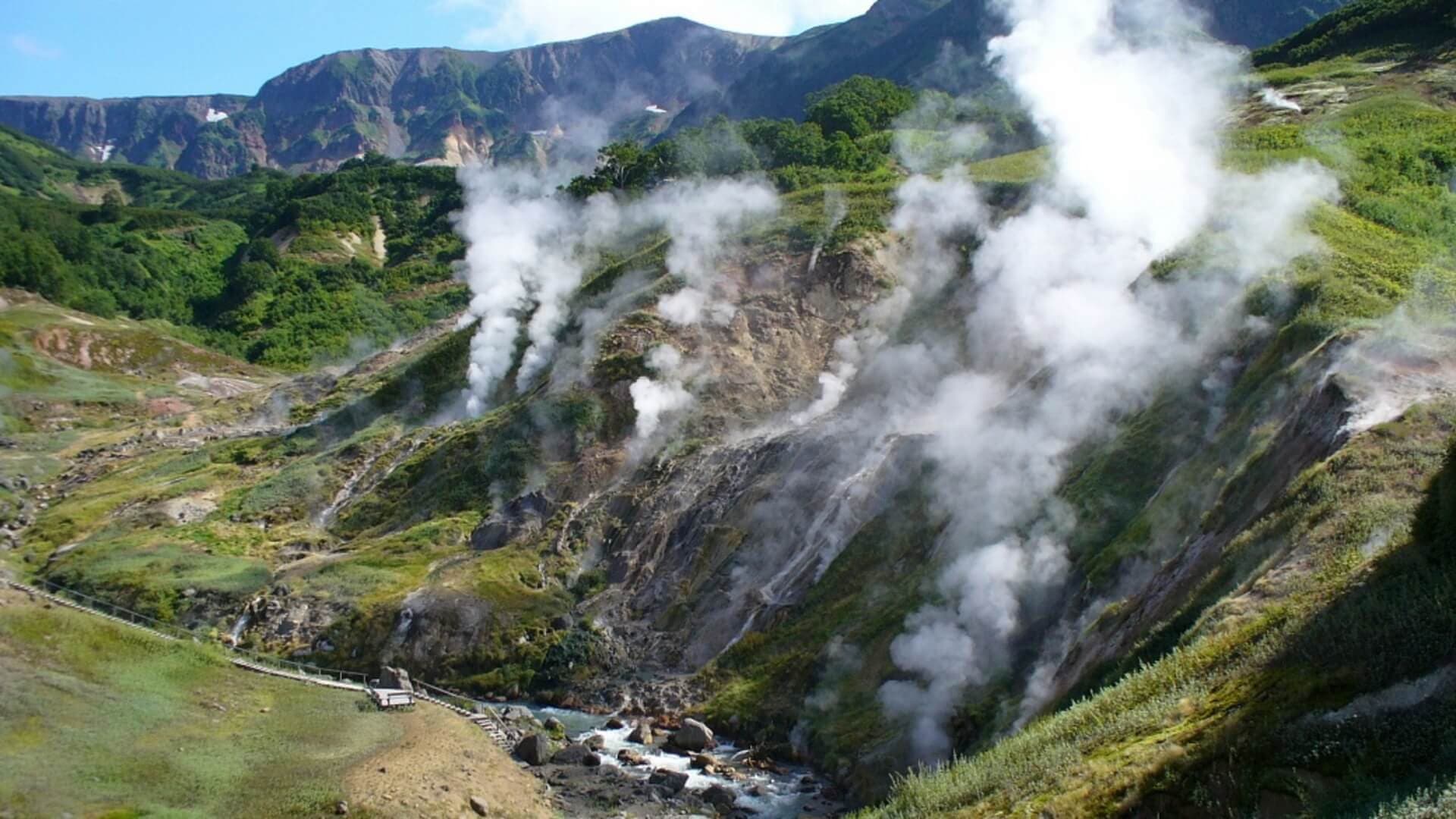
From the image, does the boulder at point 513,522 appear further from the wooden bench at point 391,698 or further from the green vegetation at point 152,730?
the green vegetation at point 152,730

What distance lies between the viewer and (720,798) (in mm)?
27953

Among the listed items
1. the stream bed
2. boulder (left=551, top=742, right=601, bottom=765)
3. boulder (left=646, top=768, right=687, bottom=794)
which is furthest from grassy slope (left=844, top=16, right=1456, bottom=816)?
boulder (left=551, top=742, right=601, bottom=765)

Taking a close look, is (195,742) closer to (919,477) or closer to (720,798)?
(720,798)

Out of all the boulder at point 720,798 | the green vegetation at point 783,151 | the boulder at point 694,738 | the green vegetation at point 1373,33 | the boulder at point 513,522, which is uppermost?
the green vegetation at point 1373,33

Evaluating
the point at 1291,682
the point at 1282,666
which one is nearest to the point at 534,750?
the point at 1282,666

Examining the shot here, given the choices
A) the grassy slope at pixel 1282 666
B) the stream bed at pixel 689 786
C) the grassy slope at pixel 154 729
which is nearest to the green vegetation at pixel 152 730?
the grassy slope at pixel 154 729

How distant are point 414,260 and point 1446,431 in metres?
111

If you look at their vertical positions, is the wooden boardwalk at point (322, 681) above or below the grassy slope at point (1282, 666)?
below

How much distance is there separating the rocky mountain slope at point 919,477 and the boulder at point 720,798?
313 cm

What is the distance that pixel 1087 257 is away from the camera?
4509cm

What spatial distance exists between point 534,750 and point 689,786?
16.6ft

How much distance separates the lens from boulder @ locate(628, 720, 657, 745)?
3306cm

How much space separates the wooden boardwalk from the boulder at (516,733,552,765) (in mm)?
483

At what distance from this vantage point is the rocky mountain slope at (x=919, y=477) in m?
16.6
